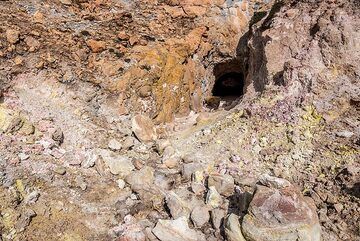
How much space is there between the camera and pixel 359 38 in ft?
22.0

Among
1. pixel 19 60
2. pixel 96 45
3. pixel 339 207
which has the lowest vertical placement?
pixel 339 207

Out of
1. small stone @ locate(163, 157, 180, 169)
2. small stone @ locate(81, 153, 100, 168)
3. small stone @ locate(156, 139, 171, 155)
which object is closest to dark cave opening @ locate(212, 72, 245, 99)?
small stone @ locate(156, 139, 171, 155)

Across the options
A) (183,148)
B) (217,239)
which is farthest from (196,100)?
(217,239)

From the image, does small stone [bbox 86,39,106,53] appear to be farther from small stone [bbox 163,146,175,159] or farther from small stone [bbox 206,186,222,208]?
small stone [bbox 206,186,222,208]

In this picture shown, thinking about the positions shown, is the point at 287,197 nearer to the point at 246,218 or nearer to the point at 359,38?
the point at 246,218

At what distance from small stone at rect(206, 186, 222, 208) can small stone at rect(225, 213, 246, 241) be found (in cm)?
59

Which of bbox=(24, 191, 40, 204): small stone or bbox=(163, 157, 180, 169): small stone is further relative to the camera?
bbox=(163, 157, 180, 169): small stone

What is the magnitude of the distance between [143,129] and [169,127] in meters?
0.94

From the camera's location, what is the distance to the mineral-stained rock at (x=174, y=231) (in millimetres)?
4875

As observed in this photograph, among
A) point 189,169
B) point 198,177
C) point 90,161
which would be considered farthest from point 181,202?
point 90,161

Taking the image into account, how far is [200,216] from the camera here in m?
5.25

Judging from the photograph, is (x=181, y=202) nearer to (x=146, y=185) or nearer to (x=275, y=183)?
(x=146, y=185)

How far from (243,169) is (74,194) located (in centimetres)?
304

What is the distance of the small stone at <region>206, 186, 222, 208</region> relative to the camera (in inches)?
219
